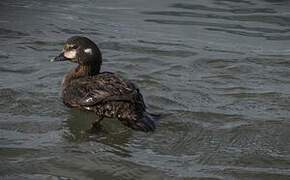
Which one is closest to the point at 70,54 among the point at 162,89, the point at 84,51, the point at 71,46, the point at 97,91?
the point at 71,46

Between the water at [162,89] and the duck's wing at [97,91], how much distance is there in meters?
0.22

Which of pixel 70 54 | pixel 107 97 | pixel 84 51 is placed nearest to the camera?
pixel 107 97

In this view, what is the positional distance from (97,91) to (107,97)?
0.73 ft

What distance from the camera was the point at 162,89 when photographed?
902 cm

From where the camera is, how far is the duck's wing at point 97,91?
742cm

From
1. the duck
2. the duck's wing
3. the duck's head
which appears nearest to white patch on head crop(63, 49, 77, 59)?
the duck's head

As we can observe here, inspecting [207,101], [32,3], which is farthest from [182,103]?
[32,3]

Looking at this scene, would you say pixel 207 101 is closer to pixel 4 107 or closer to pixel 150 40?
pixel 4 107

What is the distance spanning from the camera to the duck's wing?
742 cm

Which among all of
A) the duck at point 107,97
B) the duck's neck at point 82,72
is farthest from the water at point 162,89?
the duck's neck at point 82,72

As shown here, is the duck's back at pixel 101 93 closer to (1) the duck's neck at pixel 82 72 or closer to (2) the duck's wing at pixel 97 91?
(2) the duck's wing at pixel 97 91

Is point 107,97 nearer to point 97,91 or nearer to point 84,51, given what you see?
point 97,91

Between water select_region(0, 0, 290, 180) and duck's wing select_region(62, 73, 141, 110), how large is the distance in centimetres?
22

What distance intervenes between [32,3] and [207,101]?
7.19 meters
